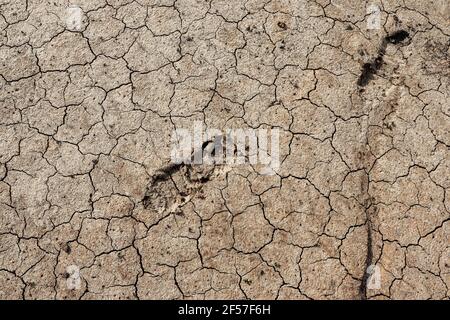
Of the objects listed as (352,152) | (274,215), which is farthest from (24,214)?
(352,152)

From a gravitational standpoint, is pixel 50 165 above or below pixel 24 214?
above

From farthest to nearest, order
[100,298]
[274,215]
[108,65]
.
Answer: [108,65] → [274,215] → [100,298]

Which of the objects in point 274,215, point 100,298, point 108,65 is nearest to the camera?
point 100,298

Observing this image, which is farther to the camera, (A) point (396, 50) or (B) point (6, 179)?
(A) point (396, 50)

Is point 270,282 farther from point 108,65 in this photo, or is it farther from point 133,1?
point 133,1

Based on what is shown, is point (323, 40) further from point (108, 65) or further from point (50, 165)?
point (50, 165)

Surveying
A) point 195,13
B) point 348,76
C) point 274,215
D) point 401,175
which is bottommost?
point 274,215
